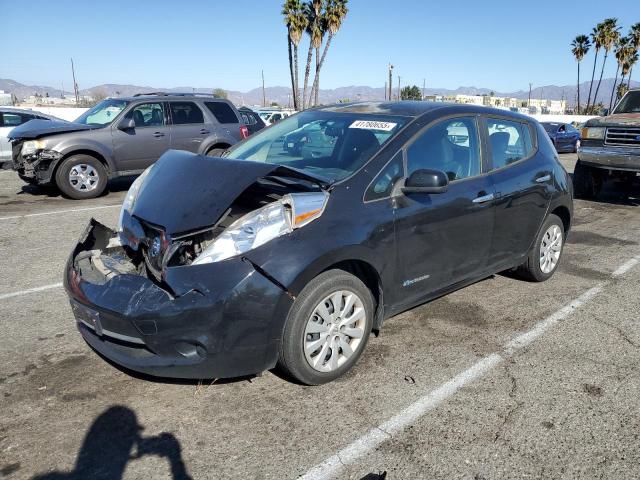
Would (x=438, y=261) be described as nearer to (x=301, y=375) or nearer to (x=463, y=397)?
(x=463, y=397)

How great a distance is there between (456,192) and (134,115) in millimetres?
7894

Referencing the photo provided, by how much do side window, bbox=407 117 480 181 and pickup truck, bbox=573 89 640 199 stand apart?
6078 mm

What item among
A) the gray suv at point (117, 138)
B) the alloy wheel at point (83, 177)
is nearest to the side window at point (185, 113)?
the gray suv at point (117, 138)

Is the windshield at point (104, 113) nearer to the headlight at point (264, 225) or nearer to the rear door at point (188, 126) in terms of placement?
the rear door at point (188, 126)

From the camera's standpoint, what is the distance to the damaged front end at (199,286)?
274cm

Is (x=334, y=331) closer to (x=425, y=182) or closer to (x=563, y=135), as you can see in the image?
(x=425, y=182)

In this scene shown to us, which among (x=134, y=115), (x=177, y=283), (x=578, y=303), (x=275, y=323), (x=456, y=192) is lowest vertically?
(x=578, y=303)

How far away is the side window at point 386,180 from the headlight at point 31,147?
25.1ft

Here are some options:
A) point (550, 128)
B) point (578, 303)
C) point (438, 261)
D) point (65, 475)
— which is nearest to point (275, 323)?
point (65, 475)

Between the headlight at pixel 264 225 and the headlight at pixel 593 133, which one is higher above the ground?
the headlight at pixel 593 133

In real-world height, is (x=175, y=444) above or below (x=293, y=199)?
below

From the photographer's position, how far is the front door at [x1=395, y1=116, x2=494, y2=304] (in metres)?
3.54

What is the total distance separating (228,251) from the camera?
112 inches

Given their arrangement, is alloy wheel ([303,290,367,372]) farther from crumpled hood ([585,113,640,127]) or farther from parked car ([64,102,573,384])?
crumpled hood ([585,113,640,127])
